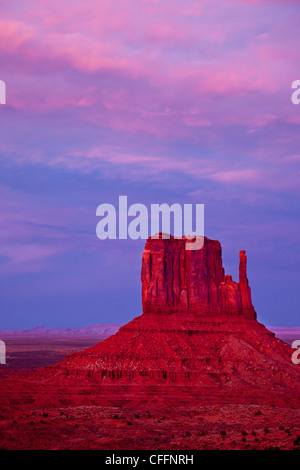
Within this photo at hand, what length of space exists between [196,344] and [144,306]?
422 inches

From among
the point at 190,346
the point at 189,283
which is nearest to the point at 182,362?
the point at 190,346

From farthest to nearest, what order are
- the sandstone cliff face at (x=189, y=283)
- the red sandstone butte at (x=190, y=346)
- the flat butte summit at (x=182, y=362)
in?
1. the sandstone cliff face at (x=189, y=283)
2. the red sandstone butte at (x=190, y=346)
3. the flat butte summit at (x=182, y=362)

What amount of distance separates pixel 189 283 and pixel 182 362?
619 inches

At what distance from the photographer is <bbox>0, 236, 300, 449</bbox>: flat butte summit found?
4181 inches

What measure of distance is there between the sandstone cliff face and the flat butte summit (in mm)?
150

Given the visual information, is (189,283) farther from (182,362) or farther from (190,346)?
(182,362)

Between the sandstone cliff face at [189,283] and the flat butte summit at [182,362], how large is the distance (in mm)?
150

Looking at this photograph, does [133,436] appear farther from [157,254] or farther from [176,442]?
[157,254]

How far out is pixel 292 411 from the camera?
3866 inches

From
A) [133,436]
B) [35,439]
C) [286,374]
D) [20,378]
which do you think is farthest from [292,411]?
[20,378]

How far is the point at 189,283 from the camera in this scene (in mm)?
127250

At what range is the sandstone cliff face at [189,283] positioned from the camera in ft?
412

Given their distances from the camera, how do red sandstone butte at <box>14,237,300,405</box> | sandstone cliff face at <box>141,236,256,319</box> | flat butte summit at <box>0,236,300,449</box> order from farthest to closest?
sandstone cliff face at <box>141,236,256,319</box> → red sandstone butte at <box>14,237,300,405</box> → flat butte summit at <box>0,236,300,449</box>

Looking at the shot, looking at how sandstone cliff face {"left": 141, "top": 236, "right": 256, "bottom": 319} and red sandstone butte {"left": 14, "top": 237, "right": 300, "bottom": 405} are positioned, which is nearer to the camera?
red sandstone butte {"left": 14, "top": 237, "right": 300, "bottom": 405}
